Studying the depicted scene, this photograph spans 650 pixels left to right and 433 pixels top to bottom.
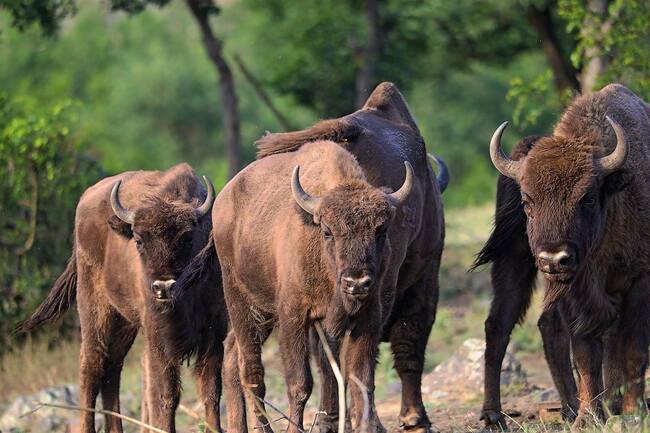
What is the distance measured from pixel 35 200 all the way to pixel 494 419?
9.13 m

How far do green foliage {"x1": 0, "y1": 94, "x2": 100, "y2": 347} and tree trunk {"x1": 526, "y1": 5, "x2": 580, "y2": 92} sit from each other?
30.0 feet

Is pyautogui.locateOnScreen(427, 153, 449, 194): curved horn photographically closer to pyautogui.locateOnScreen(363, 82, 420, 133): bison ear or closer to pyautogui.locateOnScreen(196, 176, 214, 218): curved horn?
pyautogui.locateOnScreen(363, 82, 420, 133): bison ear

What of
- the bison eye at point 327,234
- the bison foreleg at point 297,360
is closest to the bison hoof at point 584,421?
the bison foreleg at point 297,360

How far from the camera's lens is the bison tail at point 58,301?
460 inches

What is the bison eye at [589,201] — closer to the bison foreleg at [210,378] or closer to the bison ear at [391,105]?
the bison ear at [391,105]

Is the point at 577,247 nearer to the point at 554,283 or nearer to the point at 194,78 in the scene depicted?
the point at 554,283

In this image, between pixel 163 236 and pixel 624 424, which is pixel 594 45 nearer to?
pixel 163 236

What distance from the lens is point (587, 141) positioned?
8.92 metres

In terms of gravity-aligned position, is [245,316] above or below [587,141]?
below

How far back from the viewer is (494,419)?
10203 mm

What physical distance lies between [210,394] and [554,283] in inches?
120

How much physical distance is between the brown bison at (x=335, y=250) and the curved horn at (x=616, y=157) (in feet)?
4.50

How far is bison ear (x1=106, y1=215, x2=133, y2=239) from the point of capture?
10164 mm

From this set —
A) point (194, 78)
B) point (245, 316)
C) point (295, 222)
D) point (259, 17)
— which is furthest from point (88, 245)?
point (194, 78)
